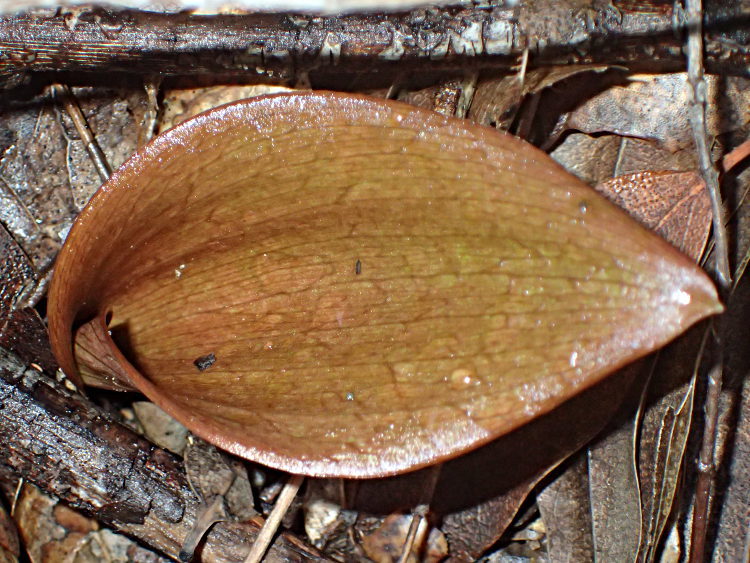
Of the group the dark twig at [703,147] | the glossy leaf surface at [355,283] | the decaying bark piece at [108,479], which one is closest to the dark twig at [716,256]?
the dark twig at [703,147]

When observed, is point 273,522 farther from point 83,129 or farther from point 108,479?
point 83,129

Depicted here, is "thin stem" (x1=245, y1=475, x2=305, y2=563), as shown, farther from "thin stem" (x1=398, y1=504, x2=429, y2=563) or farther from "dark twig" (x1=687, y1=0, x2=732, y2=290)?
"dark twig" (x1=687, y1=0, x2=732, y2=290)

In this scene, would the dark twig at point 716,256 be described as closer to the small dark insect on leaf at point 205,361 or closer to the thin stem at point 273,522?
the thin stem at point 273,522

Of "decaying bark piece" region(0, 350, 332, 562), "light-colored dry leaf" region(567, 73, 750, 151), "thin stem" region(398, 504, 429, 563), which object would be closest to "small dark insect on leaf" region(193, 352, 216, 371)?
"decaying bark piece" region(0, 350, 332, 562)

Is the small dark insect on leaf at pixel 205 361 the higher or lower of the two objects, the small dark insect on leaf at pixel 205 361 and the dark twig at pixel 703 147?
the lower

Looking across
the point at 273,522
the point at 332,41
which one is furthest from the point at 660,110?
the point at 273,522

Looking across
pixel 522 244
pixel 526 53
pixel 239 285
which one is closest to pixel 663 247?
pixel 522 244

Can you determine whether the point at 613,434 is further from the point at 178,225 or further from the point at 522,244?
the point at 178,225
